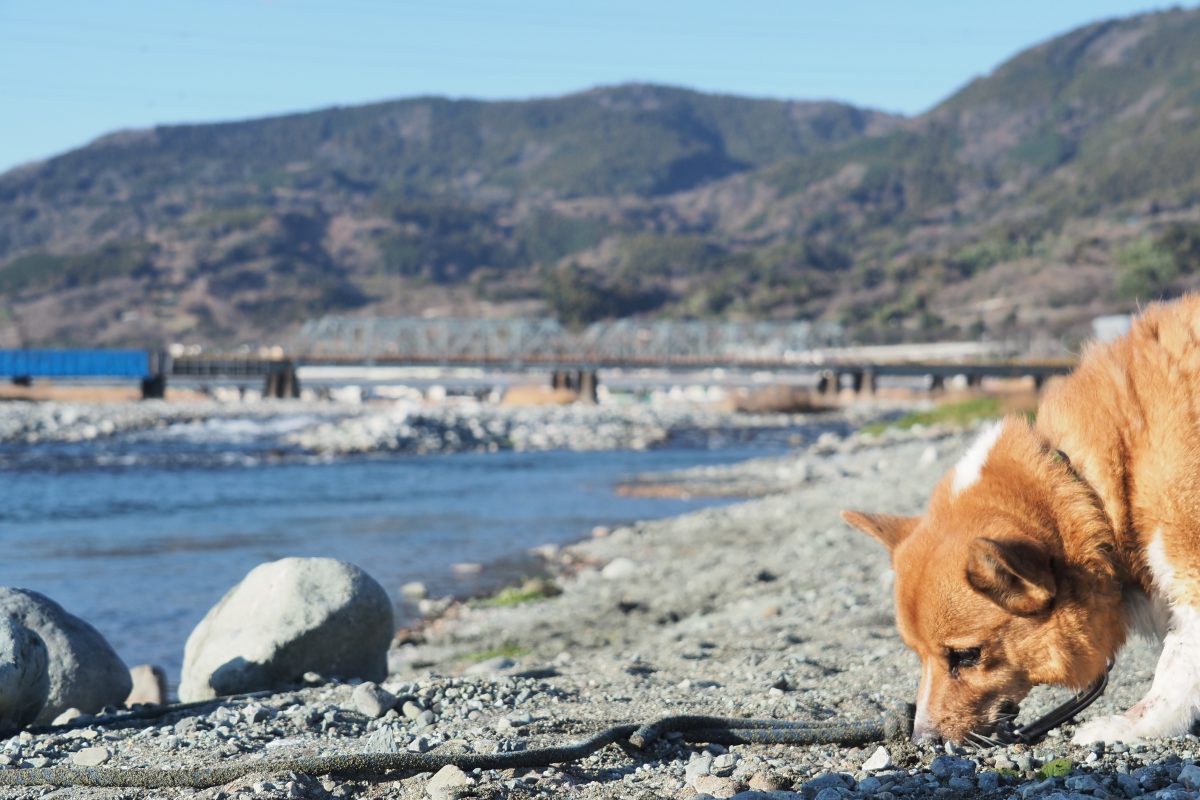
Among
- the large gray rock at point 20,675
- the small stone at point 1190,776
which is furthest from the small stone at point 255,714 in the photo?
the small stone at point 1190,776

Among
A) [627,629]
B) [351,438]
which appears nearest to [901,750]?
[627,629]

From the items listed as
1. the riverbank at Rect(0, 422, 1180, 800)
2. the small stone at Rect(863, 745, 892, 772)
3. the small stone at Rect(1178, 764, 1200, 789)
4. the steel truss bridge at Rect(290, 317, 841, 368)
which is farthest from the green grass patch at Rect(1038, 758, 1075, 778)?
the steel truss bridge at Rect(290, 317, 841, 368)

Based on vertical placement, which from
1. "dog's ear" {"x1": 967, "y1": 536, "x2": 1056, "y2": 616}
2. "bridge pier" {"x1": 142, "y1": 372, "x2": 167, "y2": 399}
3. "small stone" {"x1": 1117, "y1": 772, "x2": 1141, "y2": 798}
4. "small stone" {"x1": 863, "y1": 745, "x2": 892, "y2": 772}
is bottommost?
"bridge pier" {"x1": 142, "y1": 372, "x2": 167, "y2": 399}

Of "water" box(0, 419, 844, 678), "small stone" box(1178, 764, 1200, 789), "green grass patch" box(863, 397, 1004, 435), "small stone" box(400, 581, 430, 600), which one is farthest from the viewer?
"green grass patch" box(863, 397, 1004, 435)

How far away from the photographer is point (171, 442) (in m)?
37.8

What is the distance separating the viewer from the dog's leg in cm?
367

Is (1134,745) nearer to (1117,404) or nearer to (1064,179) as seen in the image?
(1117,404)

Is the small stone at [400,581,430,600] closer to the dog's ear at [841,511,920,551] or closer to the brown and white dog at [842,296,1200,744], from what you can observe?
the dog's ear at [841,511,920,551]

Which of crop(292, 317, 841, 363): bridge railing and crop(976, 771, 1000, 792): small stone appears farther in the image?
crop(292, 317, 841, 363): bridge railing

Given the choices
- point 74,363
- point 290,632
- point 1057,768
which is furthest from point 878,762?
point 74,363

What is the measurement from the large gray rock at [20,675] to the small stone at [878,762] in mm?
3384

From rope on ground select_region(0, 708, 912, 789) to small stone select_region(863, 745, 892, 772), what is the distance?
206mm

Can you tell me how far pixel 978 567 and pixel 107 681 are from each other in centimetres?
424

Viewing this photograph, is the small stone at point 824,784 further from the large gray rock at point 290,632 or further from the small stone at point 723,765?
the large gray rock at point 290,632
